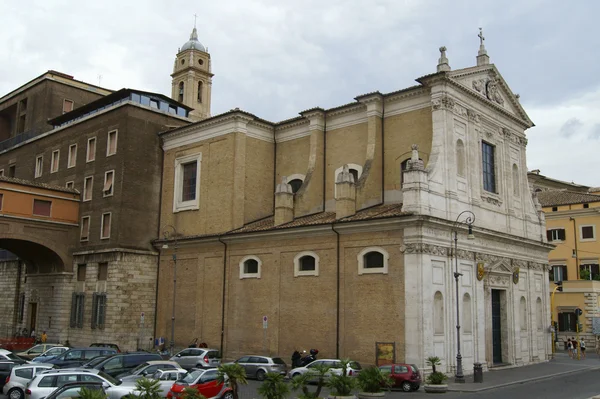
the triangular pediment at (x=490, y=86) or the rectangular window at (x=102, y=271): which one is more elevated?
the triangular pediment at (x=490, y=86)

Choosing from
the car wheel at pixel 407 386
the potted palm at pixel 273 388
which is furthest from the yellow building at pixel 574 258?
the potted palm at pixel 273 388

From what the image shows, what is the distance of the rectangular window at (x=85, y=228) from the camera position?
42.9m

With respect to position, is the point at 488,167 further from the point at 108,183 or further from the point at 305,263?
the point at 108,183

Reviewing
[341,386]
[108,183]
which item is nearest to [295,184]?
[108,183]

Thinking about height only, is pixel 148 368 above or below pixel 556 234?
below

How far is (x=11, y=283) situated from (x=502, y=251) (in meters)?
37.0

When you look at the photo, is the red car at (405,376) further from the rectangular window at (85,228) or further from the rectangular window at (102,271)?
the rectangular window at (85,228)

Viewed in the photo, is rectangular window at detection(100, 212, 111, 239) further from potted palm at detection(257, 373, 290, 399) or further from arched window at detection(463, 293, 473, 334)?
potted palm at detection(257, 373, 290, 399)

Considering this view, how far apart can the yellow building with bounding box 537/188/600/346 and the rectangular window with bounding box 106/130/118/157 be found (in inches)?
1417

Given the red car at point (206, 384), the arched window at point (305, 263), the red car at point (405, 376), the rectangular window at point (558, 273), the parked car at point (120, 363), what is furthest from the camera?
the rectangular window at point (558, 273)

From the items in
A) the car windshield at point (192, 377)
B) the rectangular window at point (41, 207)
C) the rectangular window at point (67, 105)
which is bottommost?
the car windshield at point (192, 377)

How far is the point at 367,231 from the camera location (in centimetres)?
3125

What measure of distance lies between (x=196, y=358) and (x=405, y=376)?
10899 millimetres

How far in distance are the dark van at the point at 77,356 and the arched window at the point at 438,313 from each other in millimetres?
15286
